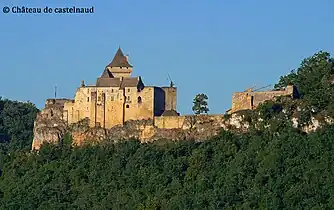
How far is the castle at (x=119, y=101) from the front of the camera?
78.5 meters

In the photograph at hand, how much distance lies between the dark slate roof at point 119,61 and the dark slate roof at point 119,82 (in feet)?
4.96

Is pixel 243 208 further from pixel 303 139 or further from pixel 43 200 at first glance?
pixel 43 200

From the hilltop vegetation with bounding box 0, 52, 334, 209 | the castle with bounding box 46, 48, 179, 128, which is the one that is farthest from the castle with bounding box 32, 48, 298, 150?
the hilltop vegetation with bounding box 0, 52, 334, 209

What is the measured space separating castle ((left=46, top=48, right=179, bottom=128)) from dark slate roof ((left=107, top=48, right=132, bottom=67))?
2.45ft

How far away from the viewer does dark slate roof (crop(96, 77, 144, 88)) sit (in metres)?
79.0

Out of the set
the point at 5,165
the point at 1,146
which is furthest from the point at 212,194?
the point at 1,146

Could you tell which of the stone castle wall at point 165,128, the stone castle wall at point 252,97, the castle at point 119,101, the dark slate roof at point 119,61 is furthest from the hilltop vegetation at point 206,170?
the dark slate roof at point 119,61

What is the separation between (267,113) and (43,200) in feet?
38.5

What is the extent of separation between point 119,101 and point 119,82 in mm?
1103

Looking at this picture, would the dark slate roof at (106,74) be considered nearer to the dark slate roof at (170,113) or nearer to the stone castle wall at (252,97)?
the dark slate roof at (170,113)

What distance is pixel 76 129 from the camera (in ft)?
263

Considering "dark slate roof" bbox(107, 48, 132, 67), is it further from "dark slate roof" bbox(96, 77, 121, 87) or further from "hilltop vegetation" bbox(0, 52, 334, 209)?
"hilltop vegetation" bbox(0, 52, 334, 209)

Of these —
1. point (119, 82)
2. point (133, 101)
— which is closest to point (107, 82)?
point (119, 82)

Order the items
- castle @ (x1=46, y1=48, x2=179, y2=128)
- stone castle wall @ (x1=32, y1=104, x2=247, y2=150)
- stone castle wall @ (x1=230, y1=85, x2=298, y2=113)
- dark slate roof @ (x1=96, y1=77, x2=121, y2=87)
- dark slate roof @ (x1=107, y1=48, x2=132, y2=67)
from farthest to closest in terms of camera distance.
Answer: dark slate roof @ (x1=107, y1=48, x2=132, y2=67), dark slate roof @ (x1=96, y1=77, x2=121, y2=87), castle @ (x1=46, y1=48, x2=179, y2=128), stone castle wall @ (x1=32, y1=104, x2=247, y2=150), stone castle wall @ (x1=230, y1=85, x2=298, y2=113)
